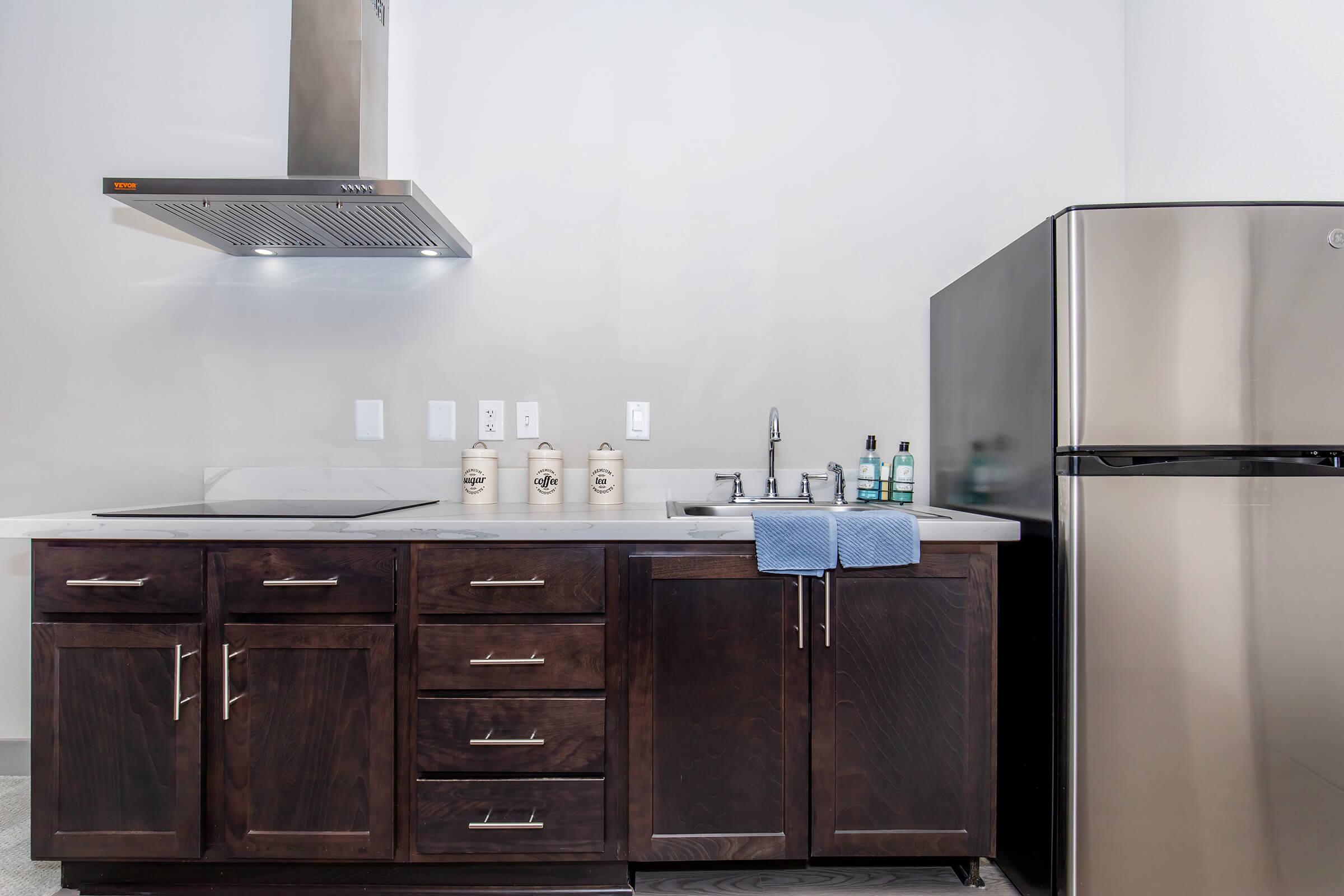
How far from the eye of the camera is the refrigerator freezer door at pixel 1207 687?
127 centimetres

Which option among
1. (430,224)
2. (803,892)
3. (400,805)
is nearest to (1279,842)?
(803,892)

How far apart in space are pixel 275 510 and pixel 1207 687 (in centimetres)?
207

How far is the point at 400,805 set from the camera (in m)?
1.38

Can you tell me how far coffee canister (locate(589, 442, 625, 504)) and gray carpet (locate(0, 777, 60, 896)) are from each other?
1.52 m

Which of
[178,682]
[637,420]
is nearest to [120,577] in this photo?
[178,682]

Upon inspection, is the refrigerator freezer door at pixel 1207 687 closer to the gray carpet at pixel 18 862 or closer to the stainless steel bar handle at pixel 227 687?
the stainless steel bar handle at pixel 227 687

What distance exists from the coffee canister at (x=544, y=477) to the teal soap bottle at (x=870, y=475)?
90 centimetres

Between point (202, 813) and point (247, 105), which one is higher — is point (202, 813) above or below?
below

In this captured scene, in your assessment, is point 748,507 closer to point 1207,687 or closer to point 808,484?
point 808,484

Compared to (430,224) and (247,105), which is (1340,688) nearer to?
(430,224)

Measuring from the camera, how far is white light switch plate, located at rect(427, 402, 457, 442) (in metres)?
1.96

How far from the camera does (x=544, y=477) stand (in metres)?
1.86

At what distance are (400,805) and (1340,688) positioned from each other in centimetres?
192

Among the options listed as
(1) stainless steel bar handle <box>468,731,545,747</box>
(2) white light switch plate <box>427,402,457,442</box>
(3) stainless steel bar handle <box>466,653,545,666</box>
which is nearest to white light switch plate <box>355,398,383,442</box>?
(2) white light switch plate <box>427,402,457,442</box>
